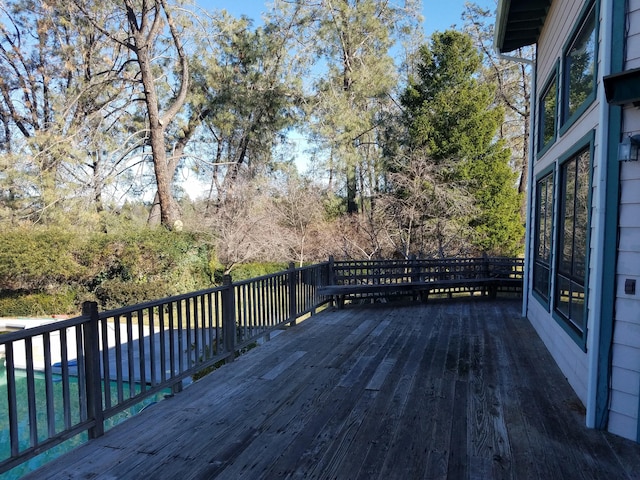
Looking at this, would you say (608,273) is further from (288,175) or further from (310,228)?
(288,175)

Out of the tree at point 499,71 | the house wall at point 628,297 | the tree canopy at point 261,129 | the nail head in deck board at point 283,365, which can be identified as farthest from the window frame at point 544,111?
the tree at point 499,71

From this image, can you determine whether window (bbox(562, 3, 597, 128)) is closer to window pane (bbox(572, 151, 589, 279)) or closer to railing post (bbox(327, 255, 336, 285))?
window pane (bbox(572, 151, 589, 279))

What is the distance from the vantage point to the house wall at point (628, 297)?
2539mm

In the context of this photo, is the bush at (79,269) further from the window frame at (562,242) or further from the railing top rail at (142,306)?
the window frame at (562,242)

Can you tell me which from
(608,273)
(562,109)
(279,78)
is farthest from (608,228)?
(279,78)

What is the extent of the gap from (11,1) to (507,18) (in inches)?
667

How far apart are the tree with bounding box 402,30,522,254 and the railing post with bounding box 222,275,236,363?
1123 cm

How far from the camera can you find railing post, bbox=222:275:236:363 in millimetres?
4039

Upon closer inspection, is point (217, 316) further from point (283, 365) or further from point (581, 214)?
point (581, 214)

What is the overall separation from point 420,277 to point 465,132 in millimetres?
7933

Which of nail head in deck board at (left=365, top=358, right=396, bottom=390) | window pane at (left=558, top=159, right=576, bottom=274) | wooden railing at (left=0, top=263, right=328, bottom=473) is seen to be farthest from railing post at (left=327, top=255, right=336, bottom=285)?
window pane at (left=558, top=159, right=576, bottom=274)

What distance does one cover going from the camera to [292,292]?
5.74 metres

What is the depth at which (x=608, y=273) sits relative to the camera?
2662mm

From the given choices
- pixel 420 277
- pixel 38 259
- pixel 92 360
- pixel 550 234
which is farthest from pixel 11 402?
pixel 38 259
